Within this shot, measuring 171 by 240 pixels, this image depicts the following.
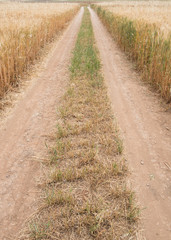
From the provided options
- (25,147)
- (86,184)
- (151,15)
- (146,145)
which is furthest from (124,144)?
(151,15)

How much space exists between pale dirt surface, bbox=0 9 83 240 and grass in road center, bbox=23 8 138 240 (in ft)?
0.64

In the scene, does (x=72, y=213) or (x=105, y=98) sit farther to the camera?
(x=105, y=98)

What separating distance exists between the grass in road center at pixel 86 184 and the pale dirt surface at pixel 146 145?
0.58 feet

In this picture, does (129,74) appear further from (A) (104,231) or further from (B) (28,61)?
(A) (104,231)

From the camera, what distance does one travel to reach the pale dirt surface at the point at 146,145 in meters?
2.16

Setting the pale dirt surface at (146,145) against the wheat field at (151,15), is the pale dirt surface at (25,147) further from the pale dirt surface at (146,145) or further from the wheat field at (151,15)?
the wheat field at (151,15)

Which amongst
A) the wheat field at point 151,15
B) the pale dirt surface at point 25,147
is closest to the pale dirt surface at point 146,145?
the pale dirt surface at point 25,147

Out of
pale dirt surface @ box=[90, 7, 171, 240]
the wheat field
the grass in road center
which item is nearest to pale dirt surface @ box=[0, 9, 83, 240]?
the grass in road center

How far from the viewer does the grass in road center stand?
6.49 ft

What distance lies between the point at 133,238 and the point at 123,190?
0.54 metres

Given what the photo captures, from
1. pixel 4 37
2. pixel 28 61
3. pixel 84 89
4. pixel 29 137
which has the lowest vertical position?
pixel 29 137

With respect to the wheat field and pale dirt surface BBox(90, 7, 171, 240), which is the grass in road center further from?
the wheat field

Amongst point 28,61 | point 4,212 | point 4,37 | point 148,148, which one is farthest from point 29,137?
point 28,61

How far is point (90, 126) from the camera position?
360 centimetres
